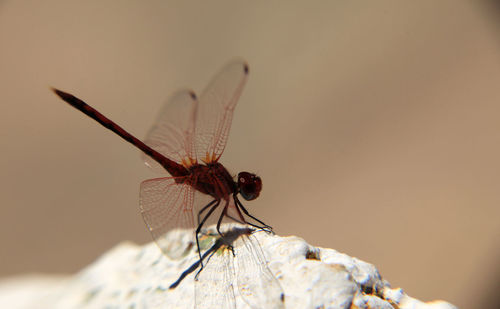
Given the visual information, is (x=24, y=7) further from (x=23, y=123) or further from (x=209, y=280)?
(x=209, y=280)

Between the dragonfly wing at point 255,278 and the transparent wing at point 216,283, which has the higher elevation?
the dragonfly wing at point 255,278

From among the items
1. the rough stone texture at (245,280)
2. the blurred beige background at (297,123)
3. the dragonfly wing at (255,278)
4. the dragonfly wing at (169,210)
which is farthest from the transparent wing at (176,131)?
the blurred beige background at (297,123)

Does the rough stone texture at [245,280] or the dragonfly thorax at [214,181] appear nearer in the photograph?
the rough stone texture at [245,280]

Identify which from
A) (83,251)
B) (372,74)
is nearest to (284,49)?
(372,74)

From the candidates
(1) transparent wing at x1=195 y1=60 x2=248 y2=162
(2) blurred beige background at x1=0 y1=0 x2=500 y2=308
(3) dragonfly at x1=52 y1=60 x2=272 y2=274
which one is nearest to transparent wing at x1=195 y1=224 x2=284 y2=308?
(3) dragonfly at x1=52 y1=60 x2=272 y2=274

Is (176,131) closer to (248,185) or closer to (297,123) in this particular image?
(248,185)

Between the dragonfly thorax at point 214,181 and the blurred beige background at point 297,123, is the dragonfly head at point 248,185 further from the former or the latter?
the blurred beige background at point 297,123

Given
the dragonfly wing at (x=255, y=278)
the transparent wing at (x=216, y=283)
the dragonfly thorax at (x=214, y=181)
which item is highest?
the dragonfly thorax at (x=214, y=181)

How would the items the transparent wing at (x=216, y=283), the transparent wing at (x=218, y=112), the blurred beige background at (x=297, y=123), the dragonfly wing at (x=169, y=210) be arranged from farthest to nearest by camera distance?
1. the blurred beige background at (x=297, y=123)
2. the transparent wing at (x=218, y=112)
3. the dragonfly wing at (x=169, y=210)
4. the transparent wing at (x=216, y=283)
